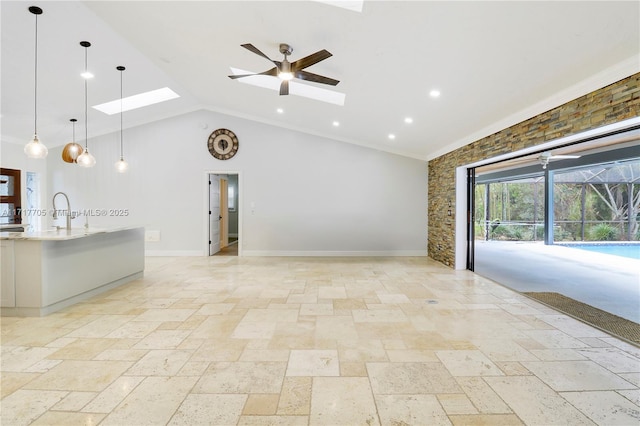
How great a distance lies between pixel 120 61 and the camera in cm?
469

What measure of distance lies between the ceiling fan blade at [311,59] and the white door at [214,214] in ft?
16.4

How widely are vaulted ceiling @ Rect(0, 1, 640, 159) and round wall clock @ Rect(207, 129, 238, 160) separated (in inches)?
53.3

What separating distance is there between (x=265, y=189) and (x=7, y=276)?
4.79 m

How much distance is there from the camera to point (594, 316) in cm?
356

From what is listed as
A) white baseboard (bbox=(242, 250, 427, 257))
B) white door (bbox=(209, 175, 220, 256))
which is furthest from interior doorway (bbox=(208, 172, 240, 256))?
white baseboard (bbox=(242, 250, 427, 257))

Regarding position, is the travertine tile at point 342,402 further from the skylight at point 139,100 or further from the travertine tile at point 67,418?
the skylight at point 139,100

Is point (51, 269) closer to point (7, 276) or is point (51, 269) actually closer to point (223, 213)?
point (7, 276)

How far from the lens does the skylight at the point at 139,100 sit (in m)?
6.29

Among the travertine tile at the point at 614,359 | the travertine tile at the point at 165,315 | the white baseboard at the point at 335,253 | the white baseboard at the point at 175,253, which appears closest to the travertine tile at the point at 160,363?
the travertine tile at the point at 165,315

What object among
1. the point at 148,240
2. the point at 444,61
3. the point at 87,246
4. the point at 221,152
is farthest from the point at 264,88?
the point at 148,240

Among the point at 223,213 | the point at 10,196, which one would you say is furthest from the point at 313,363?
the point at 10,196

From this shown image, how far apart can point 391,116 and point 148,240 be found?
6281 millimetres

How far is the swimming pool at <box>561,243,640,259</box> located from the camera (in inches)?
327

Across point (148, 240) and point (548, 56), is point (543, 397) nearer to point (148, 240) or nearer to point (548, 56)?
point (548, 56)
